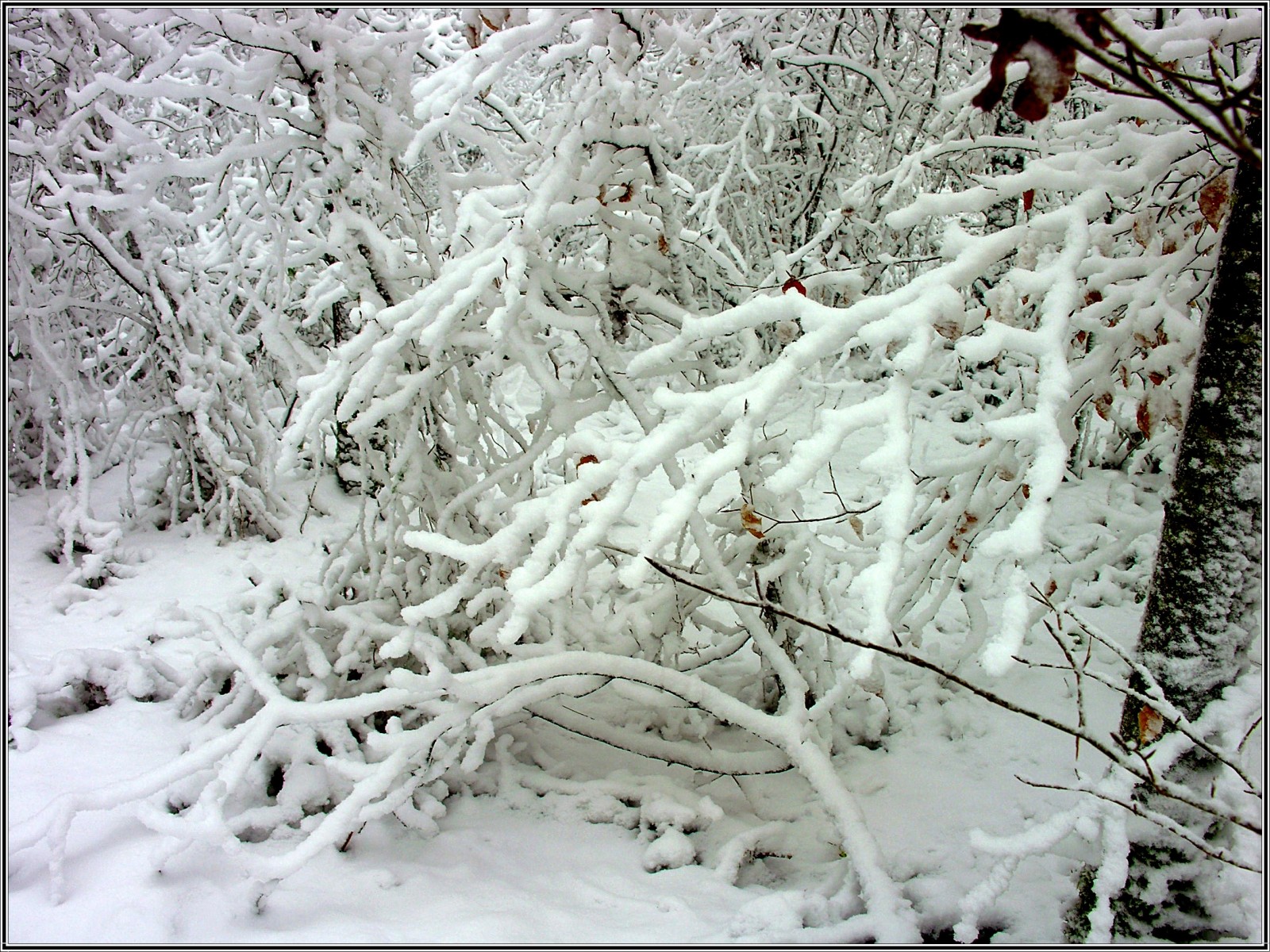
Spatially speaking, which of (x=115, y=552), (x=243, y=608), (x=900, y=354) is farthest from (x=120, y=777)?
(x=900, y=354)

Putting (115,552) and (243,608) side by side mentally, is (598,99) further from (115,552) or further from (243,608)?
(115,552)

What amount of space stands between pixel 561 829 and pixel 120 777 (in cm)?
148

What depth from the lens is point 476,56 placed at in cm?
183

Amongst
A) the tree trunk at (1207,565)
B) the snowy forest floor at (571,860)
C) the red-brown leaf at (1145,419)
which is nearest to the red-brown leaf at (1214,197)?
the tree trunk at (1207,565)

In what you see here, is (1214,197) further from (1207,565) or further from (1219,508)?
(1207,565)

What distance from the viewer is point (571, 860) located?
2277 mm

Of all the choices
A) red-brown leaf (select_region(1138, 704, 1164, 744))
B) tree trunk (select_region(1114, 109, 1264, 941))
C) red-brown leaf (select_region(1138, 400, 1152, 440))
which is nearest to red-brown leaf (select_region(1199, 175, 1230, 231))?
tree trunk (select_region(1114, 109, 1264, 941))

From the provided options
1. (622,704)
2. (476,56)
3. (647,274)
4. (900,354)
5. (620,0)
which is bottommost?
(622,704)

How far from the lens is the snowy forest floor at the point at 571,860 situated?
1.89 metres

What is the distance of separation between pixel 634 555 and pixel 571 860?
4.29 feet

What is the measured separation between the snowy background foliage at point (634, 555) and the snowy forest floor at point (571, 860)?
0.06 ft

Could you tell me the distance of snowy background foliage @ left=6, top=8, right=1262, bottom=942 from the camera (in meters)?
1.45

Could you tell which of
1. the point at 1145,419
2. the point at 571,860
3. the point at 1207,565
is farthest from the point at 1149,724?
the point at 571,860

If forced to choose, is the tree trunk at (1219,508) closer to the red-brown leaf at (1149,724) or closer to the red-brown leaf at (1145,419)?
the red-brown leaf at (1149,724)
